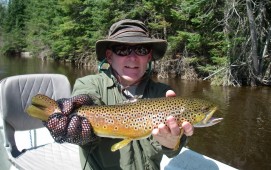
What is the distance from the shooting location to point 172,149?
8.43 feet

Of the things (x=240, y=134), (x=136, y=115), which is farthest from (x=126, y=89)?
(x=240, y=134)

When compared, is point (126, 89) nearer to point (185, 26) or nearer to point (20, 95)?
point (20, 95)

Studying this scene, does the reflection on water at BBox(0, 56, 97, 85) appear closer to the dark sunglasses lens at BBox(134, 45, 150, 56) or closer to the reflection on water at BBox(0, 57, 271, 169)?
the reflection on water at BBox(0, 57, 271, 169)

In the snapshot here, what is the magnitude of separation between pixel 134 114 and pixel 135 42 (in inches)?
21.9

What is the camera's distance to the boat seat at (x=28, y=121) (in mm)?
4262

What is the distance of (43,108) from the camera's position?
2346 mm

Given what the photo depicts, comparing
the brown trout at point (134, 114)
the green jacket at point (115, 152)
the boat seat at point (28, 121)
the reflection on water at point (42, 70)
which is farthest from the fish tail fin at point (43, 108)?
the reflection on water at point (42, 70)

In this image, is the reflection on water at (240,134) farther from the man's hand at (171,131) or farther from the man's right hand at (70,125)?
the man's right hand at (70,125)

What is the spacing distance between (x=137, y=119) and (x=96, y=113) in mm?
279

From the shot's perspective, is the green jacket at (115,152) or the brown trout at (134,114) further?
the green jacket at (115,152)

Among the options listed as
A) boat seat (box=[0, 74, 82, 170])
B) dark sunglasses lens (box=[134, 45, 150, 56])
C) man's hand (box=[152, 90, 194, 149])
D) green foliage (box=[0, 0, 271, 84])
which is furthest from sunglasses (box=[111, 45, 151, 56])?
green foliage (box=[0, 0, 271, 84])

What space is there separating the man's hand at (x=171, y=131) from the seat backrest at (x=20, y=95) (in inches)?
102

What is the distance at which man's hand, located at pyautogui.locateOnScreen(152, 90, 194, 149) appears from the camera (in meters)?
2.29

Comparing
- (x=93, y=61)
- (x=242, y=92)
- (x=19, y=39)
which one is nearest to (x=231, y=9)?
(x=242, y=92)
